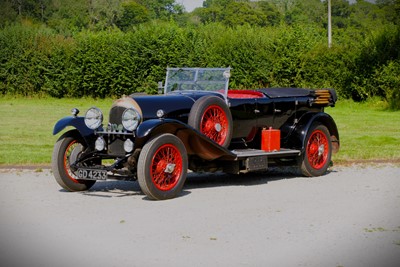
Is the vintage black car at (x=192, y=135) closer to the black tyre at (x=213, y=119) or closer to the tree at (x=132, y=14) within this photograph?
the black tyre at (x=213, y=119)

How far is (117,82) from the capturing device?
32562 mm

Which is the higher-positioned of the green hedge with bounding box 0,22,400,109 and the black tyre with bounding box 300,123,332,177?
the green hedge with bounding box 0,22,400,109

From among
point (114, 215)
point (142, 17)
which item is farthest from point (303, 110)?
point (142, 17)

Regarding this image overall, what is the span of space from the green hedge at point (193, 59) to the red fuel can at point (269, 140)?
17.6m

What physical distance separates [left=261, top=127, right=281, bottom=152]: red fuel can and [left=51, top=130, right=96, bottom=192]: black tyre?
262 centimetres

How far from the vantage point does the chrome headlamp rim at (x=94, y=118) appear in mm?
9527

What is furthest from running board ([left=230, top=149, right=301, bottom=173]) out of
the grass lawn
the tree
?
the tree

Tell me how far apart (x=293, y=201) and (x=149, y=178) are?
176 centimetres

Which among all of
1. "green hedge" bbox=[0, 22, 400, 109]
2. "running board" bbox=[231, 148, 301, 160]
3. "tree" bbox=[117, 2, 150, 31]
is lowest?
"running board" bbox=[231, 148, 301, 160]

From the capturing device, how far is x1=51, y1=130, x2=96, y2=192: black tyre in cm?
942

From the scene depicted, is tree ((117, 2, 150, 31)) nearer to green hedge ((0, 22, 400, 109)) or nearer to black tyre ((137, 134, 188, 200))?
green hedge ((0, 22, 400, 109))

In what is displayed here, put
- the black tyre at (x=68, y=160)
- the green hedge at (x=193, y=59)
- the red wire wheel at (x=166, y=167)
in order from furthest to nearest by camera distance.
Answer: the green hedge at (x=193, y=59)
the black tyre at (x=68, y=160)
the red wire wheel at (x=166, y=167)

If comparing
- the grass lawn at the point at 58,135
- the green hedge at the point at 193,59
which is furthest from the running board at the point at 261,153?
the green hedge at the point at 193,59

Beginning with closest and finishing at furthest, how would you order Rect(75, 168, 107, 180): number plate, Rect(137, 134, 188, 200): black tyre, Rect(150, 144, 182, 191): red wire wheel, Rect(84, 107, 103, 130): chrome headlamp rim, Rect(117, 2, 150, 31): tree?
Rect(137, 134, 188, 200): black tyre, Rect(150, 144, 182, 191): red wire wheel, Rect(75, 168, 107, 180): number plate, Rect(84, 107, 103, 130): chrome headlamp rim, Rect(117, 2, 150, 31): tree
